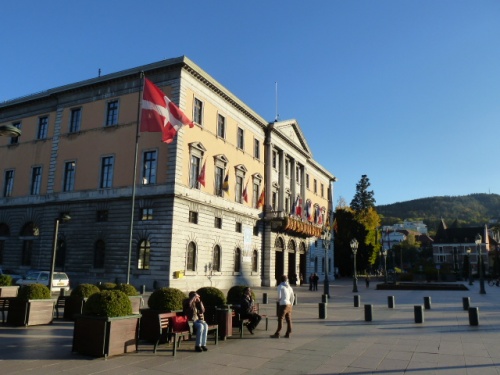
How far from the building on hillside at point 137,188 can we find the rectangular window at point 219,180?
98 millimetres

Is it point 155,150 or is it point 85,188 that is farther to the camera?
point 85,188

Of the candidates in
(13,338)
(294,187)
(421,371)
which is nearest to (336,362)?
(421,371)

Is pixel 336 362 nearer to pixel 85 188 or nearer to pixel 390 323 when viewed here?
pixel 390 323

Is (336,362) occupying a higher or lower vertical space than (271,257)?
lower

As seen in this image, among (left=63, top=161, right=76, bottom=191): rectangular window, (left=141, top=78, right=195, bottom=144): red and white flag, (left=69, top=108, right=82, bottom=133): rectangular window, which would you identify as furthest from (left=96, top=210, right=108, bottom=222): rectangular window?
(left=141, top=78, right=195, bottom=144): red and white flag

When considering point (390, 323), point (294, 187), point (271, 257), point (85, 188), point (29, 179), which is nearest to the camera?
point (390, 323)

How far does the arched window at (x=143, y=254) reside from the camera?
3147 cm

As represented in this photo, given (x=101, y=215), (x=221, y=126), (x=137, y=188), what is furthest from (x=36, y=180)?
(x=221, y=126)

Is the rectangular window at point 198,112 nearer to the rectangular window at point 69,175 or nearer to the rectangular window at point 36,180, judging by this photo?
the rectangular window at point 69,175

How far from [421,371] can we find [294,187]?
44866 millimetres

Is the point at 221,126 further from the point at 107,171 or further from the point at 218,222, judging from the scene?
the point at 107,171

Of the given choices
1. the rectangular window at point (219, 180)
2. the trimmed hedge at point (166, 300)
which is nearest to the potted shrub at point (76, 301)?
the trimmed hedge at point (166, 300)

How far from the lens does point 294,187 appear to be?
53312 millimetres

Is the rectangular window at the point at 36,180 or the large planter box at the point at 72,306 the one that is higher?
the rectangular window at the point at 36,180
